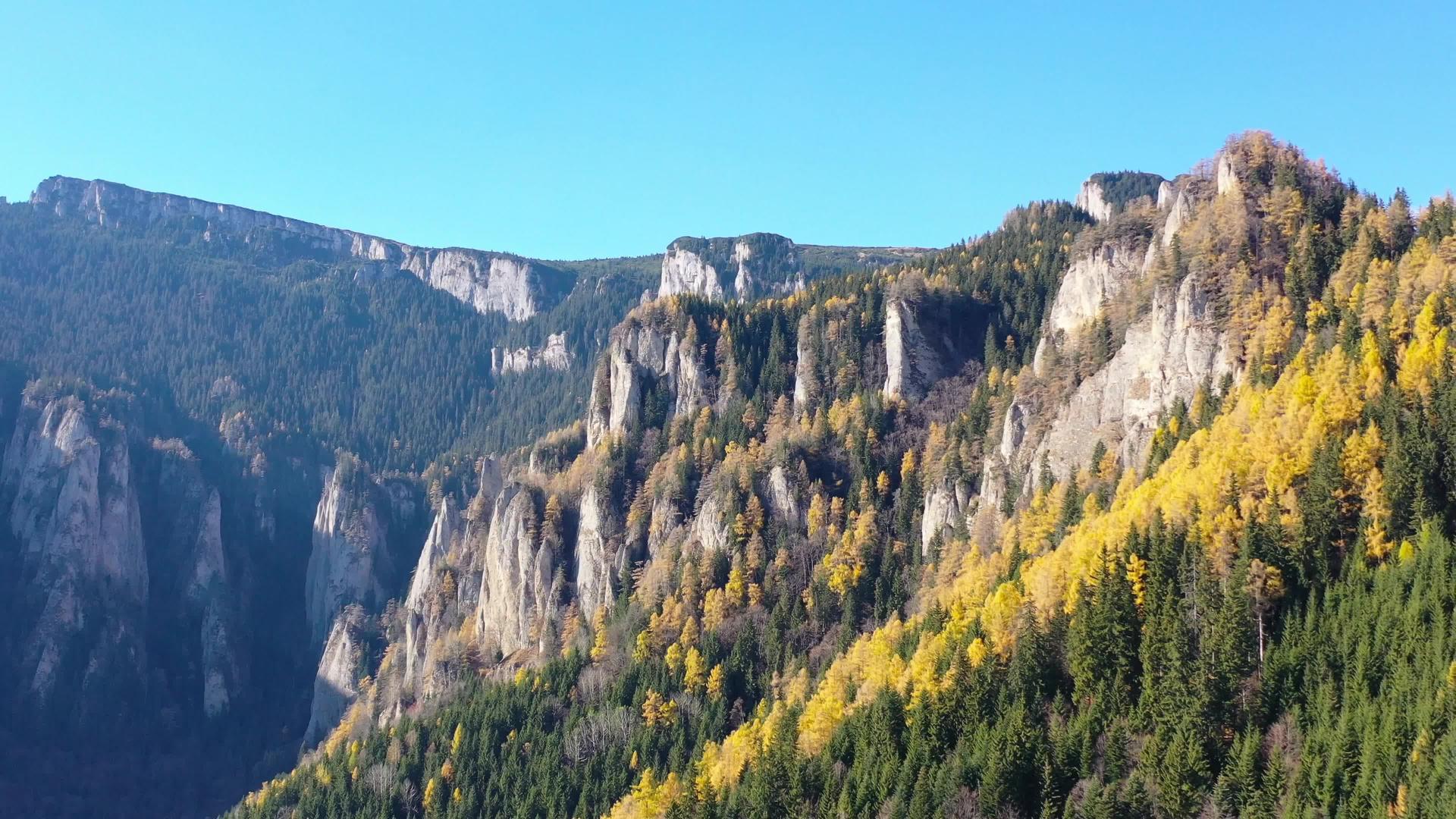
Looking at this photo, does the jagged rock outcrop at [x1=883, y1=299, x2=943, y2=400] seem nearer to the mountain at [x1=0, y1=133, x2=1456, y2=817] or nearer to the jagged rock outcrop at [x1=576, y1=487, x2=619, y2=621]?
the mountain at [x1=0, y1=133, x2=1456, y2=817]

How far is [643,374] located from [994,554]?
7652cm

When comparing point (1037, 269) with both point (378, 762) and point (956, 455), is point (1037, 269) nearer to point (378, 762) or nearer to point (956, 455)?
point (956, 455)

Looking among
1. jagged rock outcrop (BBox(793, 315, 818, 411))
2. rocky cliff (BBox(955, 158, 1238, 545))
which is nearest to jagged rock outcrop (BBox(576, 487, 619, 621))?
jagged rock outcrop (BBox(793, 315, 818, 411))

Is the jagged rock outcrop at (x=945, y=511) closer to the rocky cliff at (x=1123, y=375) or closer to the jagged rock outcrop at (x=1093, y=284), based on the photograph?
the rocky cliff at (x=1123, y=375)

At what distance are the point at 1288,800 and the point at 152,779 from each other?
6501 inches

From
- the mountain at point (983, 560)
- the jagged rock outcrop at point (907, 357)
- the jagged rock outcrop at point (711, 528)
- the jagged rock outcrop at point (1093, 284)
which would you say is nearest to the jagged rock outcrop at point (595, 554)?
the mountain at point (983, 560)

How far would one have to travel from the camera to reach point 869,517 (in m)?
138

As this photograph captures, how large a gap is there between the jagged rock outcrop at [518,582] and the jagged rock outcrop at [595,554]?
288 cm

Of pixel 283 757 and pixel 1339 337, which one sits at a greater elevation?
pixel 1339 337

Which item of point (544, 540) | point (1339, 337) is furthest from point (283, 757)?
point (1339, 337)

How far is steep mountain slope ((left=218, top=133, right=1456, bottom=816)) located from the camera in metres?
77.9

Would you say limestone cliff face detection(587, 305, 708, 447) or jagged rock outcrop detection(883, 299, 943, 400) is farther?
limestone cliff face detection(587, 305, 708, 447)

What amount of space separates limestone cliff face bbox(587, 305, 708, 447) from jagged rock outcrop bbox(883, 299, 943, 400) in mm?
24852

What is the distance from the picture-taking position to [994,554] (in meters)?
112
